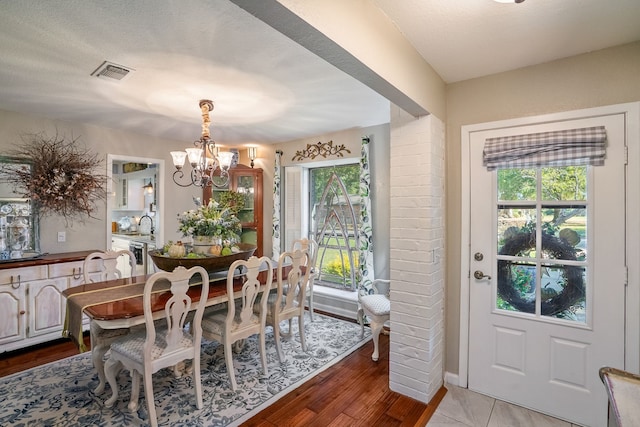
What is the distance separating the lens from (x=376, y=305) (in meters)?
2.96

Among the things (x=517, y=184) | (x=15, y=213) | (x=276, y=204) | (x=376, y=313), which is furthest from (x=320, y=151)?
(x=15, y=213)

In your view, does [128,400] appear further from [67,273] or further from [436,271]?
[436,271]

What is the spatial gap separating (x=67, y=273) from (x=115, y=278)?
34.7 inches

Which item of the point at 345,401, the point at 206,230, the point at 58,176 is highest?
the point at 58,176

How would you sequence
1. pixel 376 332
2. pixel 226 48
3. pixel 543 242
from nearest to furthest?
1. pixel 226 48
2. pixel 543 242
3. pixel 376 332

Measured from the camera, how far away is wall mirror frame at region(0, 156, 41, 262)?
3.21m

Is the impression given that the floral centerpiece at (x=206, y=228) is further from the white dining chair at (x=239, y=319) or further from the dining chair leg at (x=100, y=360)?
the dining chair leg at (x=100, y=360)

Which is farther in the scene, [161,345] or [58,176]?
[58,176]

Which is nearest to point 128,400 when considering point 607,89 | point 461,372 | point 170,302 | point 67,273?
point 170,302

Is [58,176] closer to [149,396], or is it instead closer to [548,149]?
[149,396]

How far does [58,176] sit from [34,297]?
1293mm

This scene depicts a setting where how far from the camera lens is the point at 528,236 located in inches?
85.4

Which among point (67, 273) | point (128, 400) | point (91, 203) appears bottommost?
point (128, 400)

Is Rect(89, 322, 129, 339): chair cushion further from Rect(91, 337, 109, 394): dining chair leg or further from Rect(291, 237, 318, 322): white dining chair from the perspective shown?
Rect(291, 237, 318, 322): white dining chair
